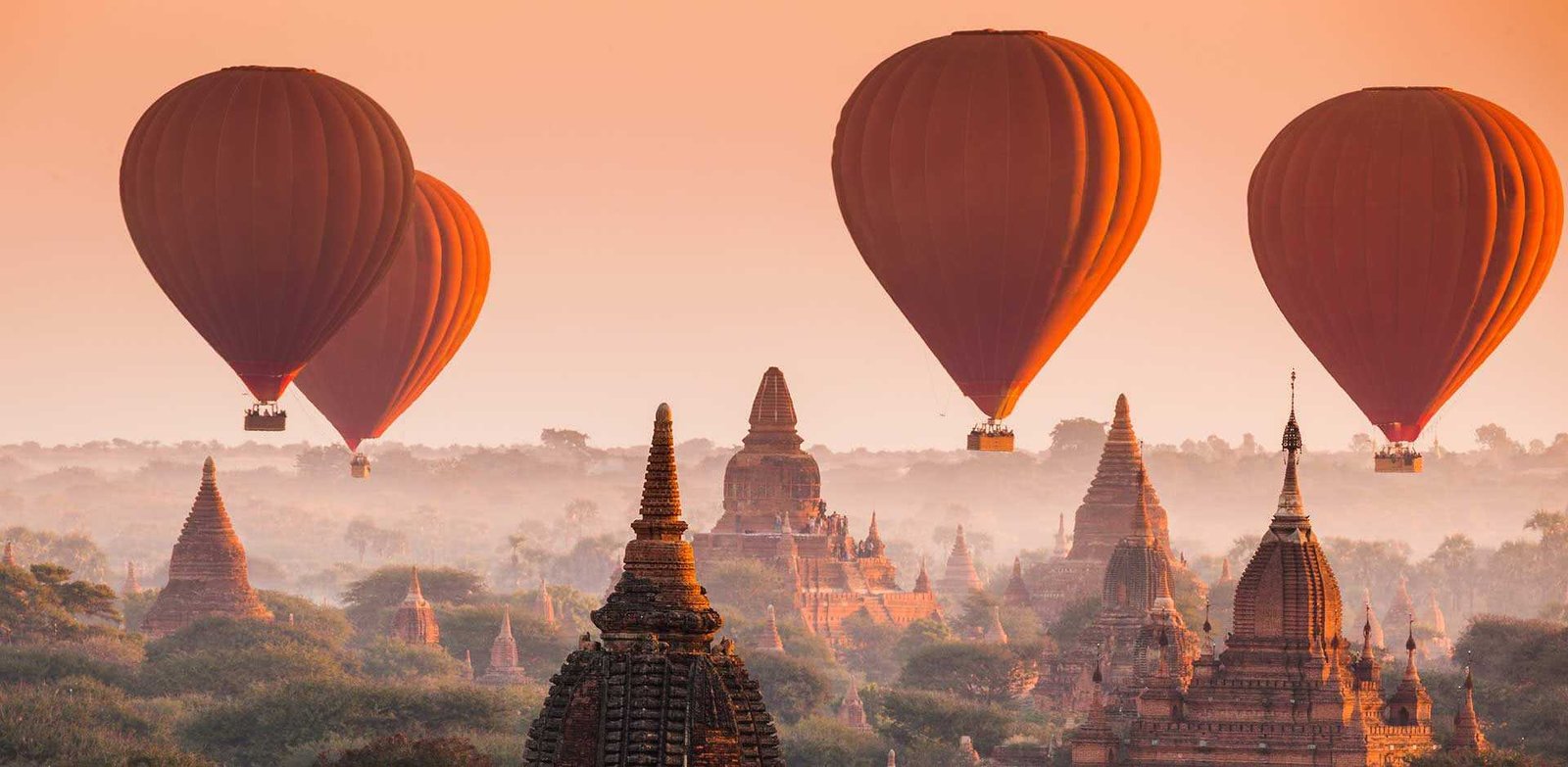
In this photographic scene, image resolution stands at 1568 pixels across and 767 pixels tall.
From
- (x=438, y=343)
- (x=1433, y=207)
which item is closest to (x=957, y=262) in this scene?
(x=1433, y=207)

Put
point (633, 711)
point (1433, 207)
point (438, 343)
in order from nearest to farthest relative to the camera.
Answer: point (633, 711) → point (1433, 207) → point (438, 343)

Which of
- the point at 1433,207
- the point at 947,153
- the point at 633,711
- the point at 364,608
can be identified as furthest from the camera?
the point at 364,608

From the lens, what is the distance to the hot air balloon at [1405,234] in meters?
68.1

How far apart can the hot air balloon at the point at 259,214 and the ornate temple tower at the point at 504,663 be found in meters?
47.5

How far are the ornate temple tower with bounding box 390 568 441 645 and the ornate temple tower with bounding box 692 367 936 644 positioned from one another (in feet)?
24.2

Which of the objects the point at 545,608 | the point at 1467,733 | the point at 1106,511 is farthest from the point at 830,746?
the point at 545,608

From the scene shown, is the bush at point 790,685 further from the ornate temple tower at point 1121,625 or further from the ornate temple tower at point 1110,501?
the ornate temple tower at point 1110,501

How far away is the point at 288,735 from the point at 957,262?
2632 cm

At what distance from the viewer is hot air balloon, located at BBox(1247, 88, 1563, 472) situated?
68062 millimetres

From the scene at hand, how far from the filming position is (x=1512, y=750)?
260 ft

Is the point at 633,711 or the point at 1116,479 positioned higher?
the point at 1116,479

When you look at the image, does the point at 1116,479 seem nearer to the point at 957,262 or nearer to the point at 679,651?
the point at 957,262

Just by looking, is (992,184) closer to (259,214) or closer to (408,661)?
(259,214)

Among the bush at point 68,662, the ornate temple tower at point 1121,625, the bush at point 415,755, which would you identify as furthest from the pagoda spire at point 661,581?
the bush at point 68,662
